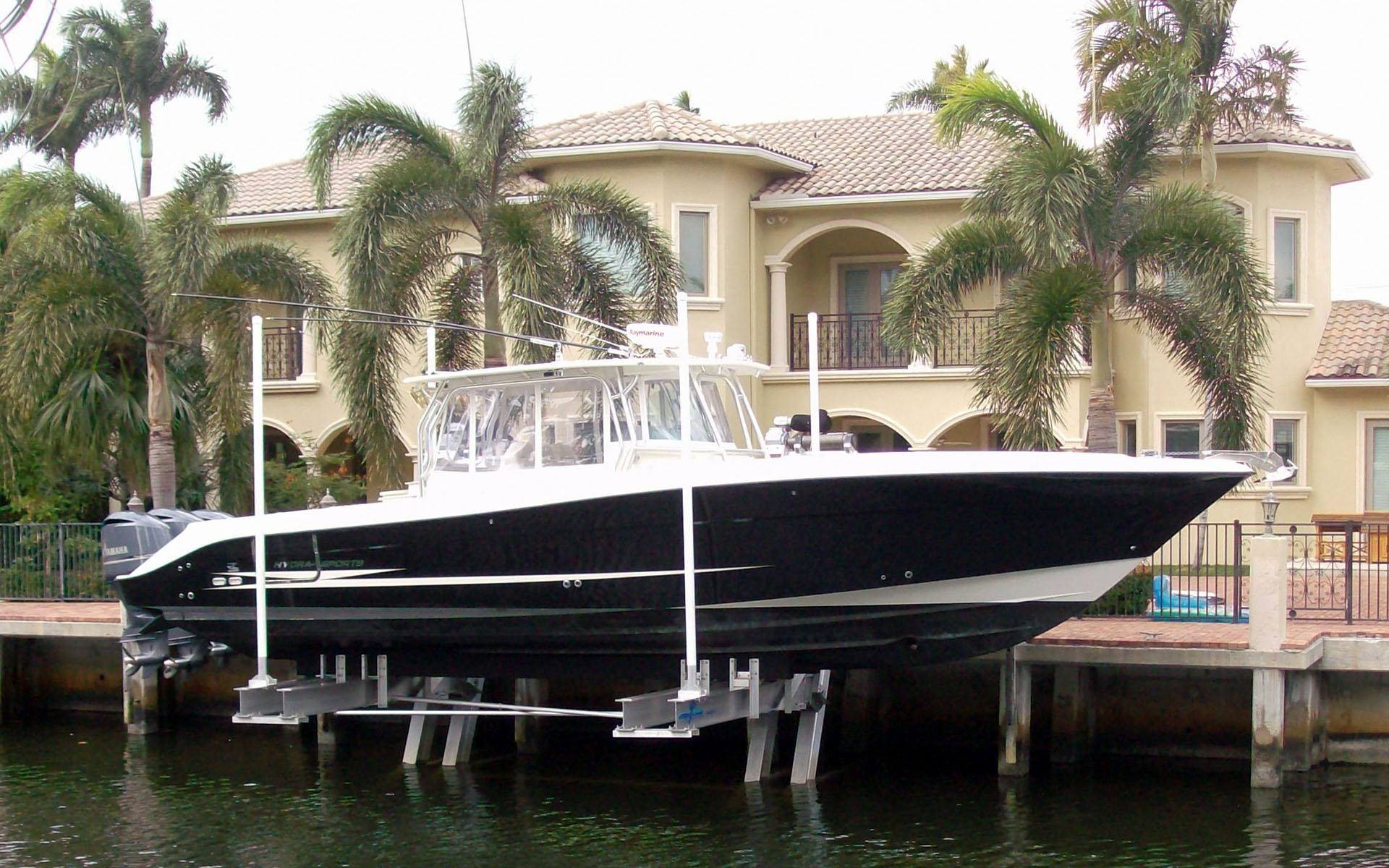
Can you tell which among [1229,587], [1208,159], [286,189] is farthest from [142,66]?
[1229,587]

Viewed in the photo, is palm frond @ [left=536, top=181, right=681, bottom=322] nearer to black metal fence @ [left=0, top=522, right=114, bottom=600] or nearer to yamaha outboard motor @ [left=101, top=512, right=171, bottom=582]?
yamaha outboard motor @ [left=101, top=512, right=171, bottom=582]

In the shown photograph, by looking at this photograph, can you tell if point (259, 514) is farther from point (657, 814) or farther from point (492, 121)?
point (492, 121)

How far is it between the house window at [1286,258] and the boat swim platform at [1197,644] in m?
10.7

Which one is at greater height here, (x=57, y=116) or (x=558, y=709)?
(x=57, y=116)

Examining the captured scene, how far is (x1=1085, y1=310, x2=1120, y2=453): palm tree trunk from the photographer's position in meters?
18.5

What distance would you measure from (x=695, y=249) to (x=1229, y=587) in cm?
1054

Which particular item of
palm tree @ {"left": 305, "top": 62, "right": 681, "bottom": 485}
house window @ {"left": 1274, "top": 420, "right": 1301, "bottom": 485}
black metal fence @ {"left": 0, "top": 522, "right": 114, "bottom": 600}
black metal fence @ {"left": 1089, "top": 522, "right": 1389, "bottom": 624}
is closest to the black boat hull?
black metal fence @ {"left": 1089, "top": 522, "right": 1389, "bottom": 624}

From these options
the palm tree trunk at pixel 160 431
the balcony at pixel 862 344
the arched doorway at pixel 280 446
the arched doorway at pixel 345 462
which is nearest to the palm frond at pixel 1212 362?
the balcony at pixel 862 344

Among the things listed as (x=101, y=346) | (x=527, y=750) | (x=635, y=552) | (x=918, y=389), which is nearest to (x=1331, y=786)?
(x=635, y=552)

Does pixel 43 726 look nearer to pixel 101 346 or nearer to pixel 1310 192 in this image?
pixel 101 346

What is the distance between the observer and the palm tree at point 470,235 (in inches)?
742

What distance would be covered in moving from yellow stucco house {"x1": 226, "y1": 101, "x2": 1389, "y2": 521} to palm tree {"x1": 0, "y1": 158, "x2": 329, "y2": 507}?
4.31 m

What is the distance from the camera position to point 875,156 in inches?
1090

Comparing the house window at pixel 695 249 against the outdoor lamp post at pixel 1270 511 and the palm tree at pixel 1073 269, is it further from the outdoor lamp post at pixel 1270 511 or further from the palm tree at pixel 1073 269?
the outdoor lamp post at pixel 1270 511
